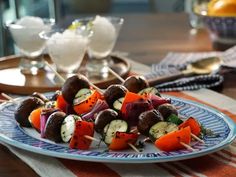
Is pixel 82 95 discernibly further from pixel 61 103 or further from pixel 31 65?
pixel 31 65

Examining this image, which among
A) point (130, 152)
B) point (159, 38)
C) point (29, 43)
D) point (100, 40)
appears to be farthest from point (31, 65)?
point (130, 152)

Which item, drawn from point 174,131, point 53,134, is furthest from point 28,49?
point 174,131

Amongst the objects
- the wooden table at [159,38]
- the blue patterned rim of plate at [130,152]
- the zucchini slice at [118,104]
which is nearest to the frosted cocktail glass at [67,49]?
the wooden table at [159,38]

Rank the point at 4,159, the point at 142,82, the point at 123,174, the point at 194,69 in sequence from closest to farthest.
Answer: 1. the point at 123,174
2. the point at 4,159
3. the point at 142,82
4. the point at 194,69

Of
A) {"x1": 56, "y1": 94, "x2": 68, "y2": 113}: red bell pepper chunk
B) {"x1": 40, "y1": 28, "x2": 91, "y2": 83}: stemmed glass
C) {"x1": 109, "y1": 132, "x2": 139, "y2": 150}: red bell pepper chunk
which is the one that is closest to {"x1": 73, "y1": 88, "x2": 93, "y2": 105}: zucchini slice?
{"x1": 56, "y1": 94, "x2": 68, "y2": 113}: red bell pepper chunk

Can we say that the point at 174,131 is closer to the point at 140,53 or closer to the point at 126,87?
the point at 126,87

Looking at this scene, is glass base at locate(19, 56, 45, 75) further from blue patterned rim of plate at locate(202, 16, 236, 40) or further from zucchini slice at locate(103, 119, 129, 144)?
zucchini slice at locate(103, 119, 129, 144)

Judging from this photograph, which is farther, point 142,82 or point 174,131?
point 142,82
